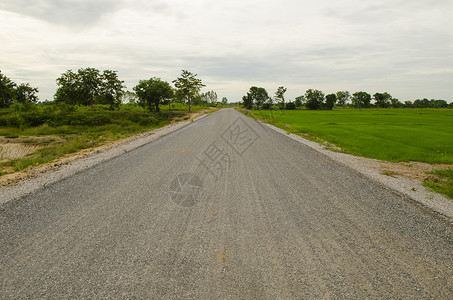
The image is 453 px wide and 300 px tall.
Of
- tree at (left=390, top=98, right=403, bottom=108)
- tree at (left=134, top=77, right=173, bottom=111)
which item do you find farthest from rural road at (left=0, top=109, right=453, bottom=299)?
tree at (left=390, top=98, right=403, bottom=108)

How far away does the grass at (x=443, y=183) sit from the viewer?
17.6ft

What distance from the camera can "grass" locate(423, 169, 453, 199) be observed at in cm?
536

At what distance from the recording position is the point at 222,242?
10.7 ft

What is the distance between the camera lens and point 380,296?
2.35m

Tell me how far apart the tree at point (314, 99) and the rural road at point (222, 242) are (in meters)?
112

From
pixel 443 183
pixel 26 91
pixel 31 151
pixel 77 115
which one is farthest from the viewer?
pixel 26 91

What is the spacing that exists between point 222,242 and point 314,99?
383ft

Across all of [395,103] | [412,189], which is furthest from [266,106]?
[412,189]

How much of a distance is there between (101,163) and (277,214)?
22.3 feet

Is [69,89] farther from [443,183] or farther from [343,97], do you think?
[343,97]

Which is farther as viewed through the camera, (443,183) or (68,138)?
(68,138)

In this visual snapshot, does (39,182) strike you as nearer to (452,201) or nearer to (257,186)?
(257,186)

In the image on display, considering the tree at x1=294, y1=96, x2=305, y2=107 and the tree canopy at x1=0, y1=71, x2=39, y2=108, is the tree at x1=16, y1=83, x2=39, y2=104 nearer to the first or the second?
the tree canopy at x1=0, y1=71, x2=39, y2=108

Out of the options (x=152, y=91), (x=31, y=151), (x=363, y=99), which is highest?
(x=363, y=99)
